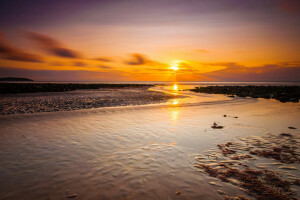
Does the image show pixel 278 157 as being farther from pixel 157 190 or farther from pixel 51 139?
pixel 51 139

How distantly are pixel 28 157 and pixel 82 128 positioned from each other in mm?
3838

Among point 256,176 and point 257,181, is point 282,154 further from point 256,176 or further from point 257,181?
point 257,181

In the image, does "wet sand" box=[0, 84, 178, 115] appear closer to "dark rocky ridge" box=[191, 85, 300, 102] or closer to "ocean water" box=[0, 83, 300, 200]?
"ocean water" box=[0, 83, 300, 200]

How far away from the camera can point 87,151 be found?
20.8 feet

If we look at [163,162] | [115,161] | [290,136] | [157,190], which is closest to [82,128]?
[115,161]

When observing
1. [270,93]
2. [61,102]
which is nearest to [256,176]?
[61,102]

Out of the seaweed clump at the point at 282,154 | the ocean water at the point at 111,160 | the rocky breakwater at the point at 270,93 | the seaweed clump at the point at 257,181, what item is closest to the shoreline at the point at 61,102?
the ocean water at the point at 111,160

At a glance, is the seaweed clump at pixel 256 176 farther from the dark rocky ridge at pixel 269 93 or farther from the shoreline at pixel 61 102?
the dark rocky ridge at pixel 269 93

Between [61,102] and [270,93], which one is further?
[270,93]

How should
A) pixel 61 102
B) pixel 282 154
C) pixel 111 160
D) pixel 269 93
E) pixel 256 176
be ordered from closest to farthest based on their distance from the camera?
pixel 256 176 < pixel 111 160 < pixel 282 154 < pixel 61 102 < pixel 269 93

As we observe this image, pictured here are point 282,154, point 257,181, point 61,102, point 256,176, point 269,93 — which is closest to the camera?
point 257,181

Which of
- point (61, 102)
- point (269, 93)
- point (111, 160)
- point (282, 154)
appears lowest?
point (111, 160)

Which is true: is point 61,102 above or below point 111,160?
above

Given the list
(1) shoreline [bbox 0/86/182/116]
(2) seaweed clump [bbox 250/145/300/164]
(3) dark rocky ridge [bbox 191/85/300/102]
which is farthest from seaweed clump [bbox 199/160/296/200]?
(3) dark rocky ridge [bbox 191/85/300/102]
